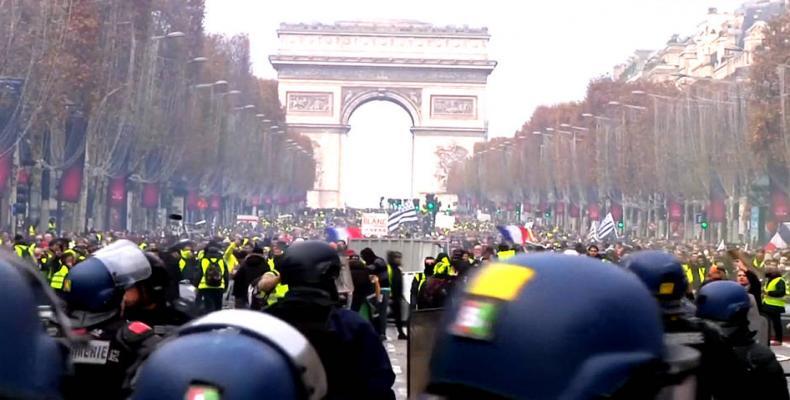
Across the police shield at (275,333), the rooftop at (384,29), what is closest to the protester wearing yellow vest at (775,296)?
the police shield at (275,333)

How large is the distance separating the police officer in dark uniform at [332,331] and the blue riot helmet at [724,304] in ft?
4.76

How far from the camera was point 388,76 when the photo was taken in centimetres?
14950

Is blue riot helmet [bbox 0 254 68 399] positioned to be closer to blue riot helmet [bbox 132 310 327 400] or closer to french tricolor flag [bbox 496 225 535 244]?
blue riot helmet [bbox 132 310 327 400]

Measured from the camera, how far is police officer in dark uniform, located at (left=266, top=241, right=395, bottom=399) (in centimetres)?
618

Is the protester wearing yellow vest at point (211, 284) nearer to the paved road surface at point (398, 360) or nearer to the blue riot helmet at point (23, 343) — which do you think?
the paved road surface at point (398, 360)

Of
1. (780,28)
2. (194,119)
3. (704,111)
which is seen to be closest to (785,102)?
(780,28)

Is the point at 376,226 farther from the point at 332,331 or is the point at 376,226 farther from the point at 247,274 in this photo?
the point at 332,331

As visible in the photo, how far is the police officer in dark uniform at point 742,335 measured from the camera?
694 cm

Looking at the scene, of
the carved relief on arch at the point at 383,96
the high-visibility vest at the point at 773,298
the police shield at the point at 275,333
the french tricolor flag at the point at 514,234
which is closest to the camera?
the police shield at the point at 275,333

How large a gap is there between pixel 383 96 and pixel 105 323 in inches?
5723

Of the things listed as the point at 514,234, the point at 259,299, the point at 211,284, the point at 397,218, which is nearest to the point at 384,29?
the point at 397,218

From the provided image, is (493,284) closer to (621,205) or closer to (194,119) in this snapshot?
(194,119)

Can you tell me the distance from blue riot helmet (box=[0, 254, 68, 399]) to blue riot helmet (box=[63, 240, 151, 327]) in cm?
300

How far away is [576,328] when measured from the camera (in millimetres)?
3426
